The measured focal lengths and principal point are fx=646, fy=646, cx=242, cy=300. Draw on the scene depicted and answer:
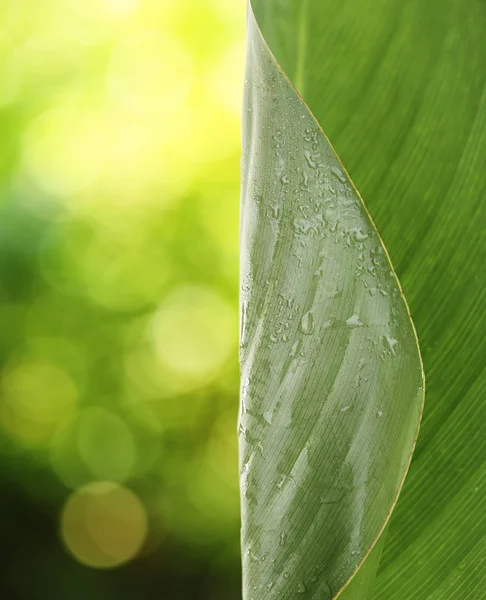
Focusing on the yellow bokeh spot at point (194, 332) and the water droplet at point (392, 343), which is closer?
the water droplet at point (392, 343)

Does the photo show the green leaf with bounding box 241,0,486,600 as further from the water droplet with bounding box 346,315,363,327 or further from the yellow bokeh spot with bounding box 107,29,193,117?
the yellow bokeh spot with bounding box 107,29,193,117

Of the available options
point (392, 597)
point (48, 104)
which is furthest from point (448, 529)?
point (48, 104)

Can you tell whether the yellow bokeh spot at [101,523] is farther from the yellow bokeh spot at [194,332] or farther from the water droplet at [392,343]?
the water droplet at [392,343]

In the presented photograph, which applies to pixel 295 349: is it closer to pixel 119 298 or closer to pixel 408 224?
pixel 408 224

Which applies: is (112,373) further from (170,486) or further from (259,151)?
(259,151)

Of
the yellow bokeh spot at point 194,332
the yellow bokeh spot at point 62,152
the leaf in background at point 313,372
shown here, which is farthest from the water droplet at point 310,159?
the yellow bokeh spot at point 62,152

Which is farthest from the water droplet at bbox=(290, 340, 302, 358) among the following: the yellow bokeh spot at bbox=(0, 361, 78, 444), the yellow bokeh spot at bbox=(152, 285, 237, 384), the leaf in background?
the yellow bokeh spot at bbox=(0, 361, 78, 444)

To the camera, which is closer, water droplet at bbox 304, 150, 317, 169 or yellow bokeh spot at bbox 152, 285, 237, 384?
water droplet at bbox 304, 150, 317, 169
